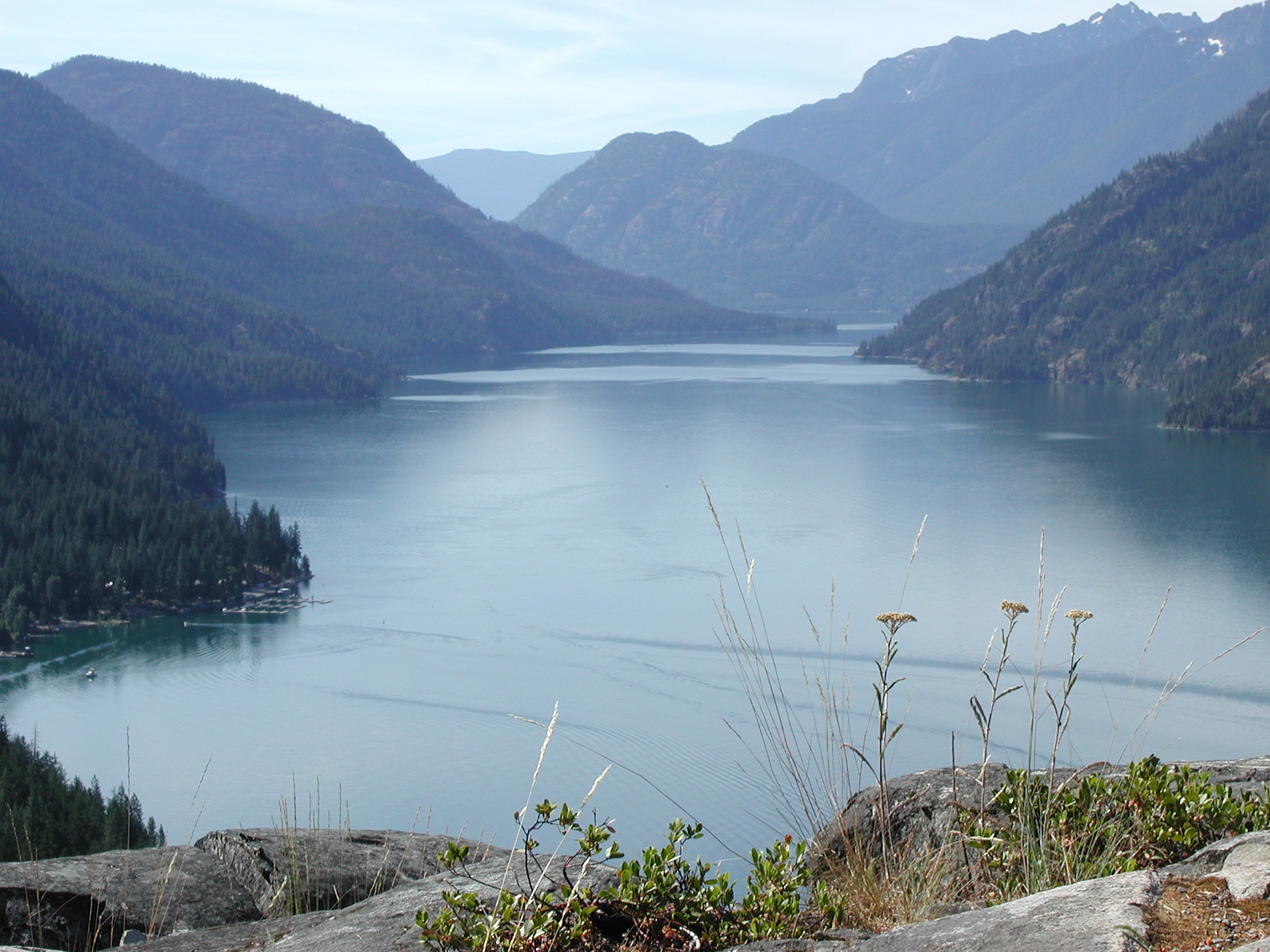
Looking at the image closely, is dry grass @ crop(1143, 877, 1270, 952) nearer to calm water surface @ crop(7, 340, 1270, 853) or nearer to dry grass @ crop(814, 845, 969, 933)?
dry grass @ crop(814, 845, 969, 933)

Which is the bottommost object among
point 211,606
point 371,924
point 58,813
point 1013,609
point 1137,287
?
point 211,606

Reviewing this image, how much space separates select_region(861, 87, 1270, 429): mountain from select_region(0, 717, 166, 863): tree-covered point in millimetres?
97583

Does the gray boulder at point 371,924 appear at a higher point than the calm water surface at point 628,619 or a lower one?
higher

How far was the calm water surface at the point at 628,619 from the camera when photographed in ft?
89.9

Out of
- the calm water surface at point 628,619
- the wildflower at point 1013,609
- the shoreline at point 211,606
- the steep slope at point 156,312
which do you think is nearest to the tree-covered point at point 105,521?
the shoreline at point 211,606

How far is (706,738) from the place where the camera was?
28734mm

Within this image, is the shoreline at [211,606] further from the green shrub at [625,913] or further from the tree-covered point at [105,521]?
the green shrub at [625,913]

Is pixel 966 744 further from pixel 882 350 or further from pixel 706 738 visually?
pixel 882 350

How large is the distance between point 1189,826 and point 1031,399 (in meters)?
115

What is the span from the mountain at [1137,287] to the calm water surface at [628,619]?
4713 centimetres

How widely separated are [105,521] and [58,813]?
100ft

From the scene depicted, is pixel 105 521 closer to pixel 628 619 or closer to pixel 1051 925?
pixel 628 619

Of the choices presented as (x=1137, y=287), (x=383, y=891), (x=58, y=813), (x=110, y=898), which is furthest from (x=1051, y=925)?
(x=1137, y=287)

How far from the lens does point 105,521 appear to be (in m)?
51.8
